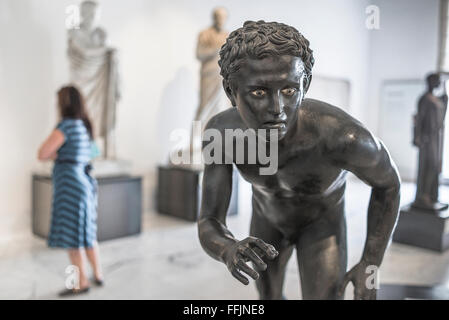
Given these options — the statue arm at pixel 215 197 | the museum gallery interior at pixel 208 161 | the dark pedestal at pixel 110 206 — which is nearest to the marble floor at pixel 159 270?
the museum gallery interior at pixel 208 161

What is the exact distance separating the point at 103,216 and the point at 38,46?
211cm

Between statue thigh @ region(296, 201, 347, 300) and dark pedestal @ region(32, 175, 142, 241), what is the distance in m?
3.56

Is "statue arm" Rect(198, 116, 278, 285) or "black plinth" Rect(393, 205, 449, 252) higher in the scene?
"statue arm" Rect(198, 116, 278, 285)

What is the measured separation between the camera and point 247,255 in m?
0.98

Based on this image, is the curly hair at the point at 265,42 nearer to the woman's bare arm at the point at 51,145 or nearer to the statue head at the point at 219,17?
the woman's bare arm at the point at 51,145

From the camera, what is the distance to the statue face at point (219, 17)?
5691 mm

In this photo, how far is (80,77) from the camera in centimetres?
483

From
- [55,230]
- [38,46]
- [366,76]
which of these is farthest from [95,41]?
[366,76]

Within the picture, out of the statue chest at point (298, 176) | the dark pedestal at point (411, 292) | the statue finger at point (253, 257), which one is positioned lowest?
the dark pedestal at point (411, 292)

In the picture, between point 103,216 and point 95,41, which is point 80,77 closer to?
point 95,41

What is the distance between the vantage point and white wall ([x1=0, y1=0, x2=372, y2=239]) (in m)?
4.94

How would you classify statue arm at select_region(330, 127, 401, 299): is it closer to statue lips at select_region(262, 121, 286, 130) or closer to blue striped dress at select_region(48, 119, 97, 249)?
statue lips at select_region(262, 121, 286, 130)

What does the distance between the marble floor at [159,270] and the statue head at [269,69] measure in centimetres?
158

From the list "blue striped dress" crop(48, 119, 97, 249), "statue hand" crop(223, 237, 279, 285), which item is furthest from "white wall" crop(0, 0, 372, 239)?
"statue hand" crop(223, 237, 279, 285)
